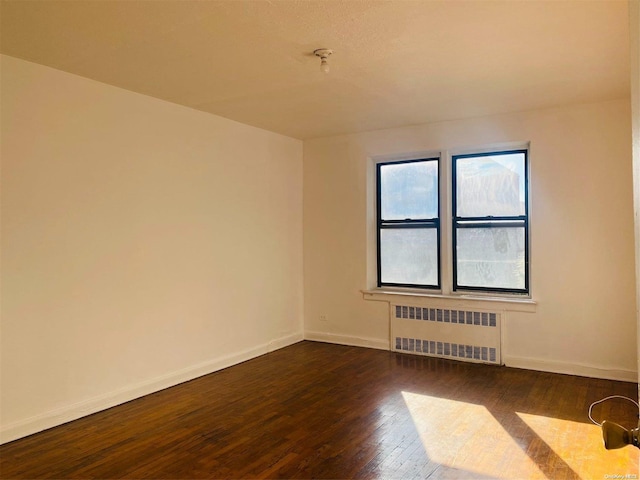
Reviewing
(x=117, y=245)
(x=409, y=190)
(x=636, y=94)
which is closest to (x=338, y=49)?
(x=117, y=245)

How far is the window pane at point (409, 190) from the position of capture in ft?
17.9

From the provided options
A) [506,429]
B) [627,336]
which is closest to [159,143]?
[506,429]

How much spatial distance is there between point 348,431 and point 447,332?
2.32 metres

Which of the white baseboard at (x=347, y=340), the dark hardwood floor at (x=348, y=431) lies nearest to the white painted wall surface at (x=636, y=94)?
the dark hardwood floor at (x=348, y=431)

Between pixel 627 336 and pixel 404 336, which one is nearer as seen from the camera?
pixel 627 336

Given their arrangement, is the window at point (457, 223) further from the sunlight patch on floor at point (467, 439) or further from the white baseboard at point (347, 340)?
the sunlight patch on floor at point (467, 439)

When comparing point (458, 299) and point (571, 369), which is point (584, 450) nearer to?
point (571, 369)

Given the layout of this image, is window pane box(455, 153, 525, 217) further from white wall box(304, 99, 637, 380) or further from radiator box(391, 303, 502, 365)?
radiator box(391, 303, 502, 365)

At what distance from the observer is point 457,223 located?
527 centimetres

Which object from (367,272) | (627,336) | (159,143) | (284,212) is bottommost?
(627,336)

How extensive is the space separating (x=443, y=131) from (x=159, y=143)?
3082 mm

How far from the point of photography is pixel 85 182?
3.62 metres

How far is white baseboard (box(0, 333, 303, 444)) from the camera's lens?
10.4ft

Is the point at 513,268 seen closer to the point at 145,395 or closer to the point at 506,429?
the point at 506,429
